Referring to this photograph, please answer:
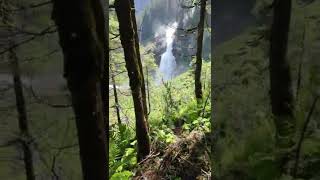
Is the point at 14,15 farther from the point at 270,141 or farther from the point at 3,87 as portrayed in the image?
the point at 270,141

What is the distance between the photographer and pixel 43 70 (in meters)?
3.47

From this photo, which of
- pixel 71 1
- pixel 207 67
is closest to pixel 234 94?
pixel 71 1

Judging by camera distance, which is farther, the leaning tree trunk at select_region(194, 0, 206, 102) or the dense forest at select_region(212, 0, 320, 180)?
the leaning tree trunk at select_region(194, 0, 206, 102)

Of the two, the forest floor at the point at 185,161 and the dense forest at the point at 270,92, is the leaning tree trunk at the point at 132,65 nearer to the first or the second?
the forest floor at the point at 185,161

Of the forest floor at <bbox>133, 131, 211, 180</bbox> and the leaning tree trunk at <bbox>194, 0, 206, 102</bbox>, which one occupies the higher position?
the leaning tree trunk at <bbox>194, 0, 206, 102</bbox>

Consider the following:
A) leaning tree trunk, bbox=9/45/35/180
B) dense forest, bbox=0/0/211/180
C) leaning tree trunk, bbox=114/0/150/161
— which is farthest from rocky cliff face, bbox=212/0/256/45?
leaning tree trunk, bbox=114/0/150/161

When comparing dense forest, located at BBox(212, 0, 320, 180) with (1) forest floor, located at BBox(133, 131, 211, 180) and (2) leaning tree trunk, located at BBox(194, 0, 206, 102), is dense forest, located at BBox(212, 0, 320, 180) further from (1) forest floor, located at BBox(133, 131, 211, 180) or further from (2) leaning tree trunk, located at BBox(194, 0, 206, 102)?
(2) leaning tree trunk, located at BBox(194, 0, 206, 102)

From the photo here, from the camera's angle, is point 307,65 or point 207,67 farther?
point 207,67

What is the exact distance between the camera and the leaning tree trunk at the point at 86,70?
309cm

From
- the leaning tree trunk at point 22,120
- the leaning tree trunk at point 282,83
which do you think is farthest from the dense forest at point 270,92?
the leaning tree trunk at point 22,120

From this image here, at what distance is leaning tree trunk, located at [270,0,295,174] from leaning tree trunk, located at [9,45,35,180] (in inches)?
73.8

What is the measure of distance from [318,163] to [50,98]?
6.62 ft

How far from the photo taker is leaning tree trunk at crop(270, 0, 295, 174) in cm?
317

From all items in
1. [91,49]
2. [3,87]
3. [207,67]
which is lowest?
[207,67]
